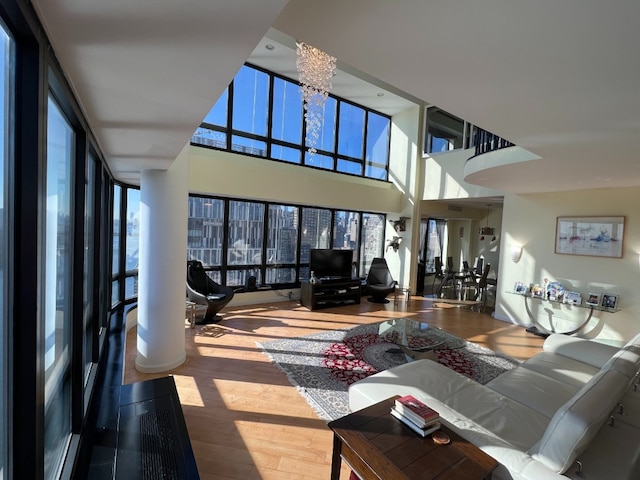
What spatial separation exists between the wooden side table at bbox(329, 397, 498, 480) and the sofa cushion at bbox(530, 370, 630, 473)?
0.25 metres

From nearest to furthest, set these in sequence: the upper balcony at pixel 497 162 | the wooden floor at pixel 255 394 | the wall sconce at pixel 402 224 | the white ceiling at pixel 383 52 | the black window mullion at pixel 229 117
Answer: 1. the white ceiling at pixel 383 52
2. the wooden floor at pixel 255 394
3. the upper balcony at pixel 497 162
4. the black window mullion at pixel 229 117
5. the wall sconce at pixel 402 224

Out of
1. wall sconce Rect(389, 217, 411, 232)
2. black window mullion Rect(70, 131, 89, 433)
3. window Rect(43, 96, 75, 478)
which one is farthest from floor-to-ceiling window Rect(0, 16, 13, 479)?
wall sconce Rect(389, 217, 411, 232)

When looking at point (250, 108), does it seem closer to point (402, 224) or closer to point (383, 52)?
point (402, 224)

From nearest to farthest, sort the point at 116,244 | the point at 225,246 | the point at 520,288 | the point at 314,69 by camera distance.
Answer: the point at 314,69 → the point at 116,244 → the point at 520,288 → the point at 225,246

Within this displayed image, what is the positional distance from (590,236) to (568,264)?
1.83 ft

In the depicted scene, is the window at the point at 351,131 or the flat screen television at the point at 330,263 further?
the window at the point at 351,131

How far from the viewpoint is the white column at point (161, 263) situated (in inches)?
124

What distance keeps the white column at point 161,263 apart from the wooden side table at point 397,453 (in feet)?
7.74

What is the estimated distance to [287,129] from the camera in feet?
21.7

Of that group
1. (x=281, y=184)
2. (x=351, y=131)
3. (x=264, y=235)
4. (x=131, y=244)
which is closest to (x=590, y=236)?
(x=351, y=131)

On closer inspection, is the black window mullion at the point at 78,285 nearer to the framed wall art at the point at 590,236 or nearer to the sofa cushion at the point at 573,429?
the sofa cushion at the point at 573,429

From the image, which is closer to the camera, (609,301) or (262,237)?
(609,301)

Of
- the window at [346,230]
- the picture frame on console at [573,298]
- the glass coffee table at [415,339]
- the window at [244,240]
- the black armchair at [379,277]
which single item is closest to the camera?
the glass coffee table at [415,339]

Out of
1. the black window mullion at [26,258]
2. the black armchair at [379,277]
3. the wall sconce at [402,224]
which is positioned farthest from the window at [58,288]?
the wall sconce at [402,224]
